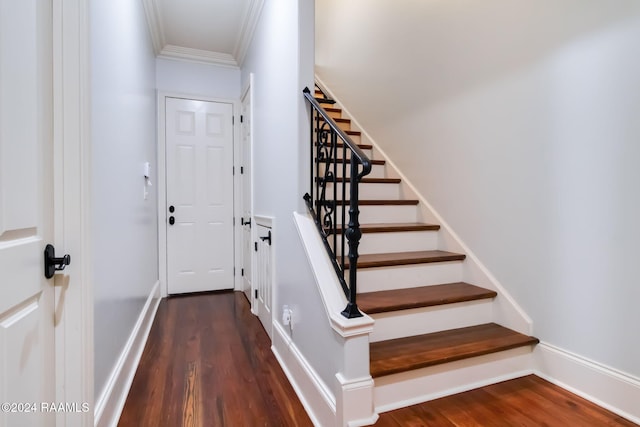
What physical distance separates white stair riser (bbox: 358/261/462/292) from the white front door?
1449 mm

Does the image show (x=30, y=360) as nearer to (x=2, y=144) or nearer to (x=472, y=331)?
(x=2, y=144)

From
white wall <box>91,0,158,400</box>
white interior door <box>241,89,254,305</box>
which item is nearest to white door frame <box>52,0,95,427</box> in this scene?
white wall <box>91,0,158,400</box>

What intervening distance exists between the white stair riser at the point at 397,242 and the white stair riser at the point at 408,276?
0.82 feet

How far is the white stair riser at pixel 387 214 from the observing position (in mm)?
2477

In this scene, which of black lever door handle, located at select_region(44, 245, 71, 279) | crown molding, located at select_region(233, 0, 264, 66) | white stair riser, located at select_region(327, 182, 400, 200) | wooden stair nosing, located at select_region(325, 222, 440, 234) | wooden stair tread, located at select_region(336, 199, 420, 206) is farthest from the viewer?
crown molding, located at select_region(233, 0, 264, 66)

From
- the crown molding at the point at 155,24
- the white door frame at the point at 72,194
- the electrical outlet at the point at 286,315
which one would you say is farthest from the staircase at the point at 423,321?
the crown molding at the point at 155,24

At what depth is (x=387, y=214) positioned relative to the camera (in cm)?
257

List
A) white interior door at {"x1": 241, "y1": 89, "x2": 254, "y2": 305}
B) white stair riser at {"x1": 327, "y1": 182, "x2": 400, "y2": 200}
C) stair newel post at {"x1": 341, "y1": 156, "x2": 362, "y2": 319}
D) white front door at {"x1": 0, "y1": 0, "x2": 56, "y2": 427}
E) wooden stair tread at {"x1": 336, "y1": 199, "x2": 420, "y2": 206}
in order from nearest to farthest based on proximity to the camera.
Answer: white front door at {"x1": 0, "y1": 0, "x2": 56, "y2": 427} < stair newel post at {"x1": 341, "y1": 156, "x2": 362, "y2": 319} < wooden stair tread at {"x1": 336, "y1": 199, "x2": 420, "y2": 206} < white stair riser at {"x1": 327, "y1": 182, "x2": 400, "y2": 200} < white interior door at {"x1": 241, "y1": 89, "x2": 254, "y2": 305}

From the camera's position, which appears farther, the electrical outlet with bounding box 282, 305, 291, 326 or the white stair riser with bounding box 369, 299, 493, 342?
the electrical outlet with bounding box 282, 305, 291, 326

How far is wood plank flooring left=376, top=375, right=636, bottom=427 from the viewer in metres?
1.37

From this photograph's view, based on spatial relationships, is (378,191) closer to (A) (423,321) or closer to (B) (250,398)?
(A) (423,321)

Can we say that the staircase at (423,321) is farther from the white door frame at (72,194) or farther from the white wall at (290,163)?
the white door frame at (72,194)

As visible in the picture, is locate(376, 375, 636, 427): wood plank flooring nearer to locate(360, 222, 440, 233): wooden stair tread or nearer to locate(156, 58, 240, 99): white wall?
locate(360, 222, 440, 233): wooden stair tread

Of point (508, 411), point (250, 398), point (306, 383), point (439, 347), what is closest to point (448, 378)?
point (439, 347)
